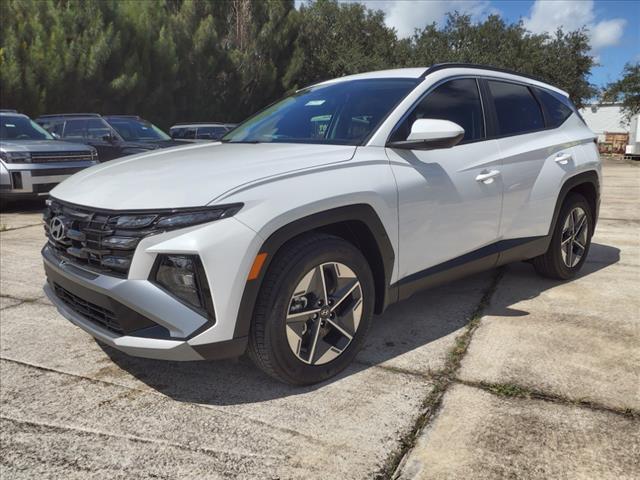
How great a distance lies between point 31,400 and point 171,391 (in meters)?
0.69

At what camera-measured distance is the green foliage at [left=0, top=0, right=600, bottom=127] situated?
18.8 metres

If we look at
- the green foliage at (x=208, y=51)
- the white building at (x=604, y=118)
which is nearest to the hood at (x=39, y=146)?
the green foliage at (x=208, y=51)

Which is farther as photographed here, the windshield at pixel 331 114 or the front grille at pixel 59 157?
the front grille at pixel 59 157

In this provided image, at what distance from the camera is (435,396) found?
277cm

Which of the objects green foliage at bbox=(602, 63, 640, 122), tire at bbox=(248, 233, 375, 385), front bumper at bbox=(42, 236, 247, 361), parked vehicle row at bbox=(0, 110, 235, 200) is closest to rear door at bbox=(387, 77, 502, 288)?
tire at bbox=(248, 233, 375, 385)

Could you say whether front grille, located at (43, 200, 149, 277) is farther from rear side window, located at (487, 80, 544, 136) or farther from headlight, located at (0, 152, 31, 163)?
headlight, located at (0, 152, 31, 163)

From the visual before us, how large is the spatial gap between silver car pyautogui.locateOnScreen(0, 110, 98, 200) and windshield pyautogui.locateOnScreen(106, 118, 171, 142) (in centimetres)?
225

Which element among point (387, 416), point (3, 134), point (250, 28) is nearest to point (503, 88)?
point (387, 416)

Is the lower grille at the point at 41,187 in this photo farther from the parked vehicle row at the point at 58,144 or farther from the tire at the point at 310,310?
the tire at the point at 310,310

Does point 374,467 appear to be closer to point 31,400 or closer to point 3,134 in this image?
point 31,400

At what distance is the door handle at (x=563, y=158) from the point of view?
14.0 ft

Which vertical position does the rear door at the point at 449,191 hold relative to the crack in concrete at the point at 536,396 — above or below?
above

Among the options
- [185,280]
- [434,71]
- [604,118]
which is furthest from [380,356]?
[604,118]

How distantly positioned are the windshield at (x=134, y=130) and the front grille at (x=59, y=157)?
229 centimetres
